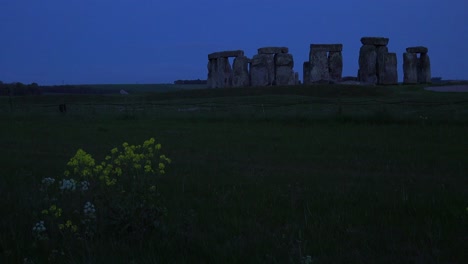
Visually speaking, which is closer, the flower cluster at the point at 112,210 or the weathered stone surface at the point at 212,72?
the flower cluster at the point at 112,210

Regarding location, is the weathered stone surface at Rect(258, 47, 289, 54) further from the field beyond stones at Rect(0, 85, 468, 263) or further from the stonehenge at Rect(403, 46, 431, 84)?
the field beyond stones at Rect(0, 85, 468, 263)

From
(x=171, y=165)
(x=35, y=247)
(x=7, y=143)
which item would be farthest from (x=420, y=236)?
(x=7, y=143)

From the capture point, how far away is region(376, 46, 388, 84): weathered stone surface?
4531cm

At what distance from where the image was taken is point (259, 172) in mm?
9891

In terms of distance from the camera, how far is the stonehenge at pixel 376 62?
45.1 meters

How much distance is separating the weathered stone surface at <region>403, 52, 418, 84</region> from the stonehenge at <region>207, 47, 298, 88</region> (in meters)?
9.56

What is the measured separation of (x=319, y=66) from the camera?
148 ft

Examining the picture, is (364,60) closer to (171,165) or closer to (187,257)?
(171,165)

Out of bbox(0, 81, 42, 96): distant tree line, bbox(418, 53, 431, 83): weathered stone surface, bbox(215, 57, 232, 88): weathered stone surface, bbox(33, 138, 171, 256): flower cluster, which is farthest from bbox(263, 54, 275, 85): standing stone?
bbox(33, 138, 171, 256): flower cluster

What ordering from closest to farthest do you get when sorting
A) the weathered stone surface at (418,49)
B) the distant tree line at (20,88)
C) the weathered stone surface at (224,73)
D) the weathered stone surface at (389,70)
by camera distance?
the weathered stone surface at (389,70) → the weathered stone surface at (418,49) → the weathered stone surface at (224,73) → the distant tree line at (20,88)

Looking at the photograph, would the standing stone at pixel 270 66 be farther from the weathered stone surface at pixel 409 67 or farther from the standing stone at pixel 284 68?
the weathered stone surface at pixel 409 67

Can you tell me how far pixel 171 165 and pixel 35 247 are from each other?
5715 millimetres

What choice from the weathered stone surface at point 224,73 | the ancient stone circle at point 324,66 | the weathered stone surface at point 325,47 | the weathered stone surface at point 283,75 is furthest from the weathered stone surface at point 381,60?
the weathered stone surface at point 224,73

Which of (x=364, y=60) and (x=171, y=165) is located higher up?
(x=364, y=60)
